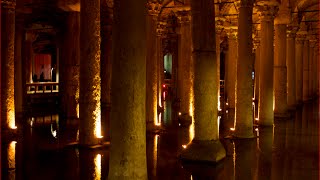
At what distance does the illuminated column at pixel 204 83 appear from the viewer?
9.45 m

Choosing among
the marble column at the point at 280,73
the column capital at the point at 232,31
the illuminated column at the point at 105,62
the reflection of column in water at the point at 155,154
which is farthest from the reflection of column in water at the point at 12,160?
the column capital at the point at 232,31

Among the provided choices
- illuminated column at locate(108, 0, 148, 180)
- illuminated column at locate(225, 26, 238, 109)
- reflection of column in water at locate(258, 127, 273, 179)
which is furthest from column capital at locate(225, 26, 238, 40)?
illuminated column at locate(108, 0, 148, 180)

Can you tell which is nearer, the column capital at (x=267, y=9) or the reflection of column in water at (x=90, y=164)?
the reflection of column in water at (x=90, y=164)

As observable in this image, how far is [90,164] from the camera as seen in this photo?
9664 mm

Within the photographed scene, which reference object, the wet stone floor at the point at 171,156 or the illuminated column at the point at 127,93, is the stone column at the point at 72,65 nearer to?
the wet stone floor at the point at 171,156

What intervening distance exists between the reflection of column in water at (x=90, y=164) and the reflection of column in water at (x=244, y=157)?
9.46 feet

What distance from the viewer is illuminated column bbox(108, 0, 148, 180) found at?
21.0ft

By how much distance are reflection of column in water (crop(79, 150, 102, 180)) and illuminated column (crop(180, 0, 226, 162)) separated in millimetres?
2109

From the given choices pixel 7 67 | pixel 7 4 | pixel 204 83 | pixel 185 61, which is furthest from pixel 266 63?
pixel 7 4

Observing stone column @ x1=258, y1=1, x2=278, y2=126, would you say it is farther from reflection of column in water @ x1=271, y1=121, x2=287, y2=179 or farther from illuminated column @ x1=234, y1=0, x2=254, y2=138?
illuminated column @ x1=234, y1=0, x2=254, y2=138

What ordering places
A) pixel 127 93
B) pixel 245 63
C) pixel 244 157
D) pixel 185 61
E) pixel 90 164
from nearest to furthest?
pixel 127 93 < pixel 90 164 < pixel 244 157 < pixel 245 63 < pixel 185 61

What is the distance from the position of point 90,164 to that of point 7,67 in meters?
5.36

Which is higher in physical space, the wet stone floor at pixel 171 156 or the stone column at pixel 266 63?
the stone column at pixel 266 63

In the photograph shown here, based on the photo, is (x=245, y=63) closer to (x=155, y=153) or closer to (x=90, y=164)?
(x=155, y=153)
